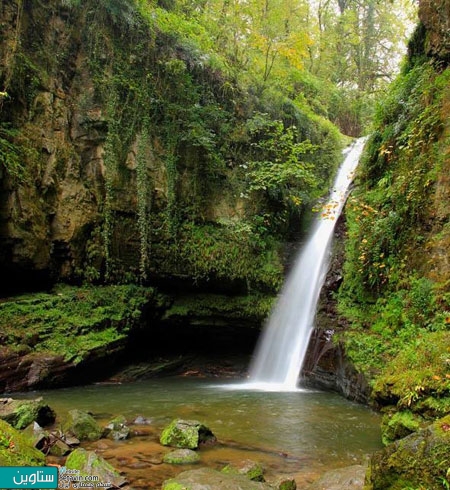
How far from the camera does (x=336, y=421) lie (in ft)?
17.7

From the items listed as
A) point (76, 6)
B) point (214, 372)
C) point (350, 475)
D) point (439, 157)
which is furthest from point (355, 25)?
point (350, 475)

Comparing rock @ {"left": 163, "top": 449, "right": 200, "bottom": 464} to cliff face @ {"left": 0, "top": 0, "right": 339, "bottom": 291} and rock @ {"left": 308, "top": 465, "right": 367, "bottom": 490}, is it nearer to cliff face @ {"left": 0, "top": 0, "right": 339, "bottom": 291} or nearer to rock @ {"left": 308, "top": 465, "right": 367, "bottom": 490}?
rock @ {"left": 308, "top": 465, "right": 367, "bottom": 490}

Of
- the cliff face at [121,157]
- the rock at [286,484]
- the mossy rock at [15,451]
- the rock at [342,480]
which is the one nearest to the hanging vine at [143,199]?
the cliff face at [121,157]

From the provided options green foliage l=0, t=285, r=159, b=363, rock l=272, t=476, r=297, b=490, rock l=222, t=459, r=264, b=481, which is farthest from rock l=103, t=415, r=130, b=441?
green foliage l=0, t=285, r=159, b=363

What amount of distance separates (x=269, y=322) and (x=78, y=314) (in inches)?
188

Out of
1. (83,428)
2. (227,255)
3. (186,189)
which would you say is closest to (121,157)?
(186,189)

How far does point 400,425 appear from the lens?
4.09 metres

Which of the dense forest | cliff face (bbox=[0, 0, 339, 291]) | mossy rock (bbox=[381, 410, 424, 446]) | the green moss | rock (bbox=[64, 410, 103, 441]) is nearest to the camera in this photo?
mossy rock (bbox=[381, 410, 424, 446])

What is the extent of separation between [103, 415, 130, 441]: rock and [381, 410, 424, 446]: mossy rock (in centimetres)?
285

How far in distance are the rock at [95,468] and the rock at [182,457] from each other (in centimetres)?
57

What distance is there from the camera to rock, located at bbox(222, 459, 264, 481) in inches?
136

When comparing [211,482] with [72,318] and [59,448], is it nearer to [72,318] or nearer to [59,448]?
[59,448]

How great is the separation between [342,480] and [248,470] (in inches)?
31.6

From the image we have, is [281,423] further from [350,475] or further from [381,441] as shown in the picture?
[350,475]
